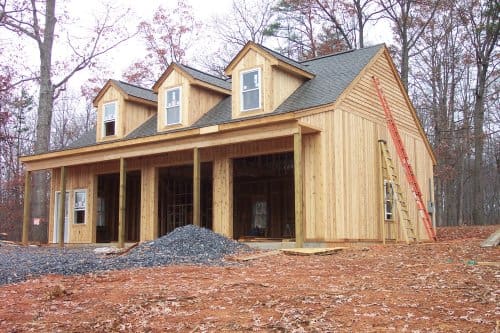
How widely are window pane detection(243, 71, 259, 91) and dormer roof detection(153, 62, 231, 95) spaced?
2.03 meters

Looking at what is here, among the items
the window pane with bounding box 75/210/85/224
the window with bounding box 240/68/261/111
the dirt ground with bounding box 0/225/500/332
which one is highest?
the window with bounding box 240/68/261/111

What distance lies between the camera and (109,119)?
66.2ft

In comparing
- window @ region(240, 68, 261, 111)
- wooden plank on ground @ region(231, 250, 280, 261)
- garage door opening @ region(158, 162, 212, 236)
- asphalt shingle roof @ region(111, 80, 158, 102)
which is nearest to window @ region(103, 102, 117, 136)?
asphalt shingle roof @ region(111, 80, 158, 102)

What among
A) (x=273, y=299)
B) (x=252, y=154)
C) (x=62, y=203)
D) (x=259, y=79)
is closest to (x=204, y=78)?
(x=259, y=79)

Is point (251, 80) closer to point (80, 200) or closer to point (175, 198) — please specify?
point (175, 198)

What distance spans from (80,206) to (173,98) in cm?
595

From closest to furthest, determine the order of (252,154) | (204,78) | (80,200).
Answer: (252,154), (204,78), (80,200)

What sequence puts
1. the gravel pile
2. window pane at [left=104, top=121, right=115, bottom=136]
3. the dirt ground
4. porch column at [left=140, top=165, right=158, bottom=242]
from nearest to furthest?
the dirt ground < the gravel pile < porch column at [left=140, top=165, right=158, bottom=242] < window pane at [left=104, top=121, right=115, bottom=136]

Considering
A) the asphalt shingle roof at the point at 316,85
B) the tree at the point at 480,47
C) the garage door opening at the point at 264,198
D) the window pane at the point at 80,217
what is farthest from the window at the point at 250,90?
the tree at the point at 480,47

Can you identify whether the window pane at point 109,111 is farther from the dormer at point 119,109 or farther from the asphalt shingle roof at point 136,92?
the asphalt shingle roof at point 136,92

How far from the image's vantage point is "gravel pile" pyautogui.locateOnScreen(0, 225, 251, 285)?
982 centimetres

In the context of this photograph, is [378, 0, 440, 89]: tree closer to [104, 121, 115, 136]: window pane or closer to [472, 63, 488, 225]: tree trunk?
[472, 63, 488, 225]: tree trunk

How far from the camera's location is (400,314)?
5.66 metres

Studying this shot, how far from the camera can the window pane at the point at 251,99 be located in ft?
52.8
